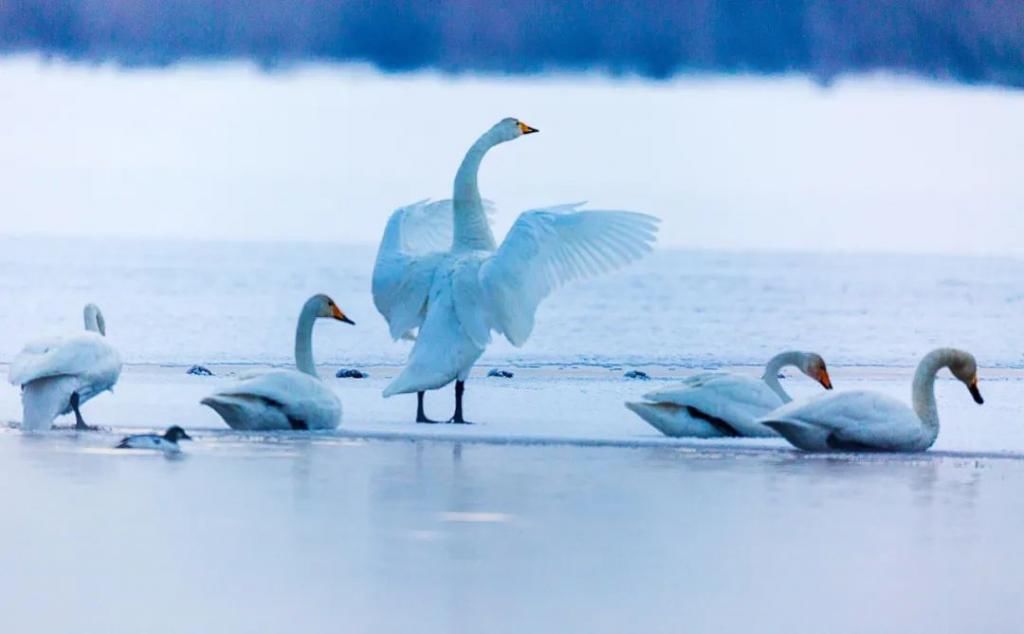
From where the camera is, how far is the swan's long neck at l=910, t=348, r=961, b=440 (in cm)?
710

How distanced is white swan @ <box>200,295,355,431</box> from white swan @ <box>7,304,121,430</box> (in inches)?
19.1

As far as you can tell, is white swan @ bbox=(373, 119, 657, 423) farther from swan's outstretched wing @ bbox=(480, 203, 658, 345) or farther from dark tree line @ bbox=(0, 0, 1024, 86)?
dark tree line @ bbox=(0, 0, 1024, 86)

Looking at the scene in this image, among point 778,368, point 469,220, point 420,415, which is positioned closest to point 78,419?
point 420,415

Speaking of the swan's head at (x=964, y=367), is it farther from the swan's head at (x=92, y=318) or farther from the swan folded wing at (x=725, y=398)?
the swan's head at (x=92, y=318)

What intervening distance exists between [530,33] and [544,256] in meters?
6.58

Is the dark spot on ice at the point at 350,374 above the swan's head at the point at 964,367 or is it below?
below

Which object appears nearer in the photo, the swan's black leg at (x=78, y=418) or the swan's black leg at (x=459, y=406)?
the swan's black leg at (x=78, y=418)

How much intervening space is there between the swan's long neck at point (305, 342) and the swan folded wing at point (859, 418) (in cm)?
194

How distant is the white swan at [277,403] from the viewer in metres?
7.23

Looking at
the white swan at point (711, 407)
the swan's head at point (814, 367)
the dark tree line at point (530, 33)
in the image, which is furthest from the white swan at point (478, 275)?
the dark tree line at point (530, 33)

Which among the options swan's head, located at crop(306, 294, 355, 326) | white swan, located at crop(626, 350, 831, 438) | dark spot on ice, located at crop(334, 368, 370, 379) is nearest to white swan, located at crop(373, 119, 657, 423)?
swan's head, located at crop(306, 294, 355, 326)

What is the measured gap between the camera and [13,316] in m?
14.9

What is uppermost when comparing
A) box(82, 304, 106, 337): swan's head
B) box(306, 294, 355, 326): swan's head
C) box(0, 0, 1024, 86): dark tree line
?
box(0, 0, 1024, 86): dark tree line

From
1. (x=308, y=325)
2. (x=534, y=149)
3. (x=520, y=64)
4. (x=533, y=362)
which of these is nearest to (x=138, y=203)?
(x=534, y=149)
